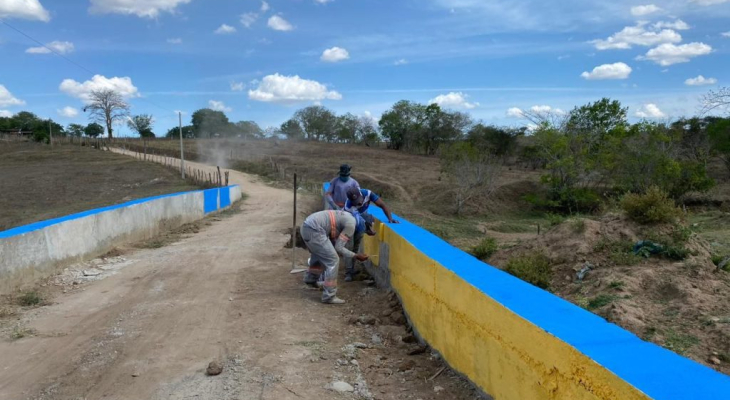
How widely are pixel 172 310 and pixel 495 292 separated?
4.34 meters

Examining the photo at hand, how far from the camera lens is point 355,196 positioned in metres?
7.61

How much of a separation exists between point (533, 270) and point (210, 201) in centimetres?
1601

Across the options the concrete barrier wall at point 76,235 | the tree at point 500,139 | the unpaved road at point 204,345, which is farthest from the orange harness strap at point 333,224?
the tree at point 500,139

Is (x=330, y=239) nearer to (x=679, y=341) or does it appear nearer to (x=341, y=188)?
(x=341, y=188)

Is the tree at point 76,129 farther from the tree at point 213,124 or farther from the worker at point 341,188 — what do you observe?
the worker at point 341,188

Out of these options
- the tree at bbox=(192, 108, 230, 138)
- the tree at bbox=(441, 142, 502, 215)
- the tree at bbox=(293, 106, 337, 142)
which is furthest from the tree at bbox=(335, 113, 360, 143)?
the tree at bbox=(441, 142, 502, 215)

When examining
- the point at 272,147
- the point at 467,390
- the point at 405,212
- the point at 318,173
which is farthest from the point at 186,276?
the point at 272,147

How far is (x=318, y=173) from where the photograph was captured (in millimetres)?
46062

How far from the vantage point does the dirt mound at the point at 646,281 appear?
5.54 m

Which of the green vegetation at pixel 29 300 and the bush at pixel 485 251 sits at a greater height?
the green vegetation at pixel 29 300

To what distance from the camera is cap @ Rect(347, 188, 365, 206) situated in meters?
7.59

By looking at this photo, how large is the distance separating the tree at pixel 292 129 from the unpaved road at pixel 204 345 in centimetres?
9741

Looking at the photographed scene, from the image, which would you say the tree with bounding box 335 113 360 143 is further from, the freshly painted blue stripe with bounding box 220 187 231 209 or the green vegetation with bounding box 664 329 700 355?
the green vegetation with bounding box 664 329 700 355

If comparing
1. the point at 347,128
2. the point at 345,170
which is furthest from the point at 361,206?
the point at 347,128
